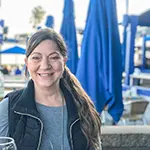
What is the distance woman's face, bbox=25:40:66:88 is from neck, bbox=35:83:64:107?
0.09m

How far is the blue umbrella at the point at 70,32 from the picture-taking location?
5.94 m

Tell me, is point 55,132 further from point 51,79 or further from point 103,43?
point 103,43

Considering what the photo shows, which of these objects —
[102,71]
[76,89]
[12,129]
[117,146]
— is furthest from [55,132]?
[102,71]

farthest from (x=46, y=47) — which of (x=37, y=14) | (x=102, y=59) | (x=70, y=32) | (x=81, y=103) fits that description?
(x=37, y=14)

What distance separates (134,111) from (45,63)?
475 centimetres

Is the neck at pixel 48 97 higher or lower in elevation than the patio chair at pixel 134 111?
higher

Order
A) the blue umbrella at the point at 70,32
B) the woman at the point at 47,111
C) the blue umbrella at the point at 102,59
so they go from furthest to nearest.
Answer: the blue umbrella at the point at 70,32
the blue umbrella at the point at 102,59
the woman at the point at 47,111

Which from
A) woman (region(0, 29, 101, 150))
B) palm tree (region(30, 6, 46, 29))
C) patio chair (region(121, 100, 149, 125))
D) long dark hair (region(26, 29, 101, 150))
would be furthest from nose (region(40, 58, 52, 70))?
palm tree (region(30, 6, 46, 29))

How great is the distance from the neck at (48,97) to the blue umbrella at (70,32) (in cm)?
391

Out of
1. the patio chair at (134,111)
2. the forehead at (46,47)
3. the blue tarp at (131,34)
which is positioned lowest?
the patio chair at (134,111)

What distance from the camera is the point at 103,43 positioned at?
3941mm

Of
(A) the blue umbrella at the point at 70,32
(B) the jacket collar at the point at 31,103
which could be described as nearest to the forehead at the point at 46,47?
(B) the jacket collar at the point at 31,103

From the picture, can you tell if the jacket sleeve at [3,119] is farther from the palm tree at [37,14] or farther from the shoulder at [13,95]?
the palm tree at [37,14]

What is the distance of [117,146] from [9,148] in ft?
6.85
